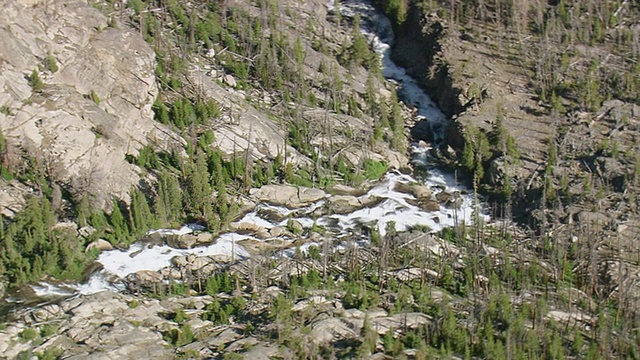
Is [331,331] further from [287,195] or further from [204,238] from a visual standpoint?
[287,195]

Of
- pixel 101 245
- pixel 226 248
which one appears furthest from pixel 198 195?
pixel 101 245

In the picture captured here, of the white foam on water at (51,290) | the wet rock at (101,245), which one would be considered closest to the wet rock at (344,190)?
the wet rock at (101,245)

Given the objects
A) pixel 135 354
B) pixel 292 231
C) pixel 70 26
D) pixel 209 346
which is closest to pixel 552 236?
pixel 292 231

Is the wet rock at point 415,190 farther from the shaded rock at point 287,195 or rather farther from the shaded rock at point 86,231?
the shaded rock at point 86,231

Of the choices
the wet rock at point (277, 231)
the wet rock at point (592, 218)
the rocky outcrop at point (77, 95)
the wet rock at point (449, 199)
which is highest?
the rocky outcrop at point (77, 95)

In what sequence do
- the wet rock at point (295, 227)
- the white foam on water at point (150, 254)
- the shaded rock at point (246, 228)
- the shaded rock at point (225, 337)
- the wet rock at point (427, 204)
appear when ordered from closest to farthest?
the shaded rock at point (225, 337) < the white foam on water at point (150, 254) < the shaded rock at point (246, 228) < the wet rock at point (295, 227) < the wet rock at point (427, 204)
